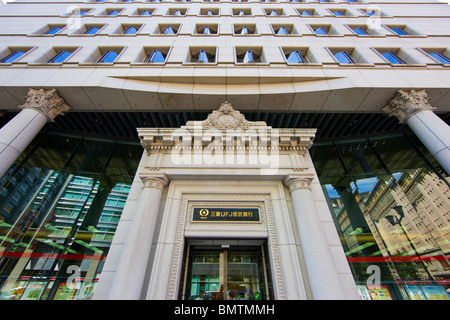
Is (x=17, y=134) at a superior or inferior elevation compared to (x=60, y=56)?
inferior

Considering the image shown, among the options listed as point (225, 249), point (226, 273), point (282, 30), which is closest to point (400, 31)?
point (282, 30)

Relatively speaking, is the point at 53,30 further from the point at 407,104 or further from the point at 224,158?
the point at 407,104

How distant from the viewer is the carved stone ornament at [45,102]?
8.40 meters

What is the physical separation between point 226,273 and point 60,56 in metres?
15.5

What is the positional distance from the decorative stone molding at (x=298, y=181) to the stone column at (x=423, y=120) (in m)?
5.52

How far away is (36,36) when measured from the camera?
1232cm

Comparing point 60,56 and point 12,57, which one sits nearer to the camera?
point 12,57

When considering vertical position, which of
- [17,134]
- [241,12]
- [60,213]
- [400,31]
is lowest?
[60,213]

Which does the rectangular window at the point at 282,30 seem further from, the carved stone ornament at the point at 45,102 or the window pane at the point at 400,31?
the carved stone ornament at the point at 45,102

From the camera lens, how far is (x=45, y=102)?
8.57 metres

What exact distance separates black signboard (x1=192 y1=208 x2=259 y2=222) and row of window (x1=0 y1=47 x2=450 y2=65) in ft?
30.1

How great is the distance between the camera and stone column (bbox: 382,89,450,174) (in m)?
7.24

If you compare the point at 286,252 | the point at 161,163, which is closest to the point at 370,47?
the point at 286,252

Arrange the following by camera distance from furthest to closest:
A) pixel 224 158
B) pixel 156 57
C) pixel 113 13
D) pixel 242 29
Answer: pixel 113 13 < pixel 242 29 < pixel 156 57 < pixel 224 158
